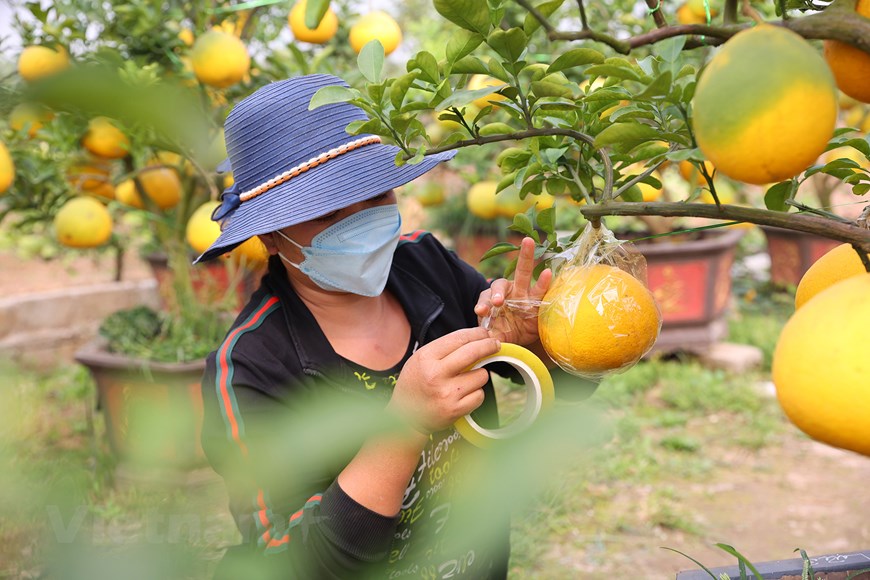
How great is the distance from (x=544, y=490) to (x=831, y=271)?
328mm

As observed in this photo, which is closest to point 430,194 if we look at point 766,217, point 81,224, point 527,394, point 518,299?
point 81,224

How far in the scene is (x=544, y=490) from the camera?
1.81 ft

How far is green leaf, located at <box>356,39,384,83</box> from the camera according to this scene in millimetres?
784

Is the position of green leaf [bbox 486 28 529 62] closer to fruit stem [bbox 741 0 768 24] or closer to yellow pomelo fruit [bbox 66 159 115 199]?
fruit stem [bbox 741 0 768 24]

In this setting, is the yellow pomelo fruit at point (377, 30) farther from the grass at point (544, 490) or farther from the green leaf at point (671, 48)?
the green leaf at point (671, 48)

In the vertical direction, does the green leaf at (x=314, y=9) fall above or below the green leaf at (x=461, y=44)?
above

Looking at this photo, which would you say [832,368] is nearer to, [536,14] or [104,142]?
[536,14]

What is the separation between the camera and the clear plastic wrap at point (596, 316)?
0.85m

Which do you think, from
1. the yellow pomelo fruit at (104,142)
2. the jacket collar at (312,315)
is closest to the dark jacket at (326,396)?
the jacket collar at (312,315)

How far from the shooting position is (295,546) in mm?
955

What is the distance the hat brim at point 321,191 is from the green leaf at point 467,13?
16.6 inches

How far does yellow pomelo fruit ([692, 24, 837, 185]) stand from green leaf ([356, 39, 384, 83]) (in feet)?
1.19

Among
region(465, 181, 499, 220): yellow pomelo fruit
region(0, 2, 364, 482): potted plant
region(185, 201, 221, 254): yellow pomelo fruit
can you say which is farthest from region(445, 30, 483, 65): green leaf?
region(465, 181, 499, 220): yellow pomelo fruit

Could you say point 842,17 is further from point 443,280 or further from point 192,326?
point 192,326
